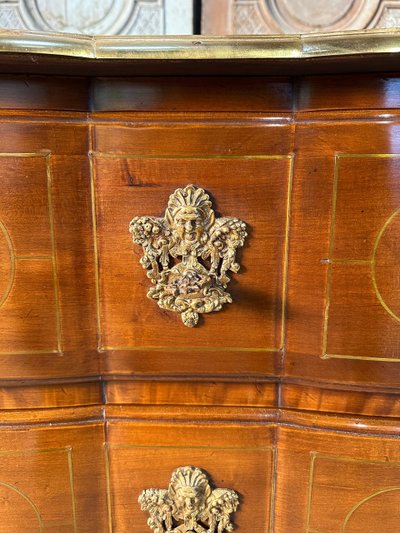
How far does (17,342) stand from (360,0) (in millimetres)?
779

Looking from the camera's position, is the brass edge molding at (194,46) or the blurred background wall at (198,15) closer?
the brass edge molding at (194,46)

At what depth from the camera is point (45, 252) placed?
49cm

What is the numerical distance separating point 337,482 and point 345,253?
282mm

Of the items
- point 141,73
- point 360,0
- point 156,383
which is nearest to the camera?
point 141,73

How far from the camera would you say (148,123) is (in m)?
0.47

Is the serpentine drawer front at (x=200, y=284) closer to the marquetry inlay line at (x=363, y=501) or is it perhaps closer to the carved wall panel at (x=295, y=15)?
the marquetry inlay line at (x=363, y=501)

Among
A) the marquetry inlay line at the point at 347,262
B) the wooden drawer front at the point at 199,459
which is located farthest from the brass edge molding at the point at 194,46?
the wooden drawer front at the point at 199,459

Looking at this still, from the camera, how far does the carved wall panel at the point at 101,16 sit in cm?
81

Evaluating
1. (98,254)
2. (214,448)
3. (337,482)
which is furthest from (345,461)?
(98,254)

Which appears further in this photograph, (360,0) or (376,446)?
(360,0)

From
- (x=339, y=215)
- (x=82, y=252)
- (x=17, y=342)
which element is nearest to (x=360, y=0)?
(x=339, y=215)

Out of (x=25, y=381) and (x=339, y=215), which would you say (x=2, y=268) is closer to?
(x=25, y=381)

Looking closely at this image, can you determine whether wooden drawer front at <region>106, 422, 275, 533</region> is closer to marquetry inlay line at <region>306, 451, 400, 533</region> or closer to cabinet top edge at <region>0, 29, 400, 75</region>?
marquetry inlay line at <region>306, 451, 400, 533</region>

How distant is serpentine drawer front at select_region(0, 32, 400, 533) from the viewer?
45 centimetres
